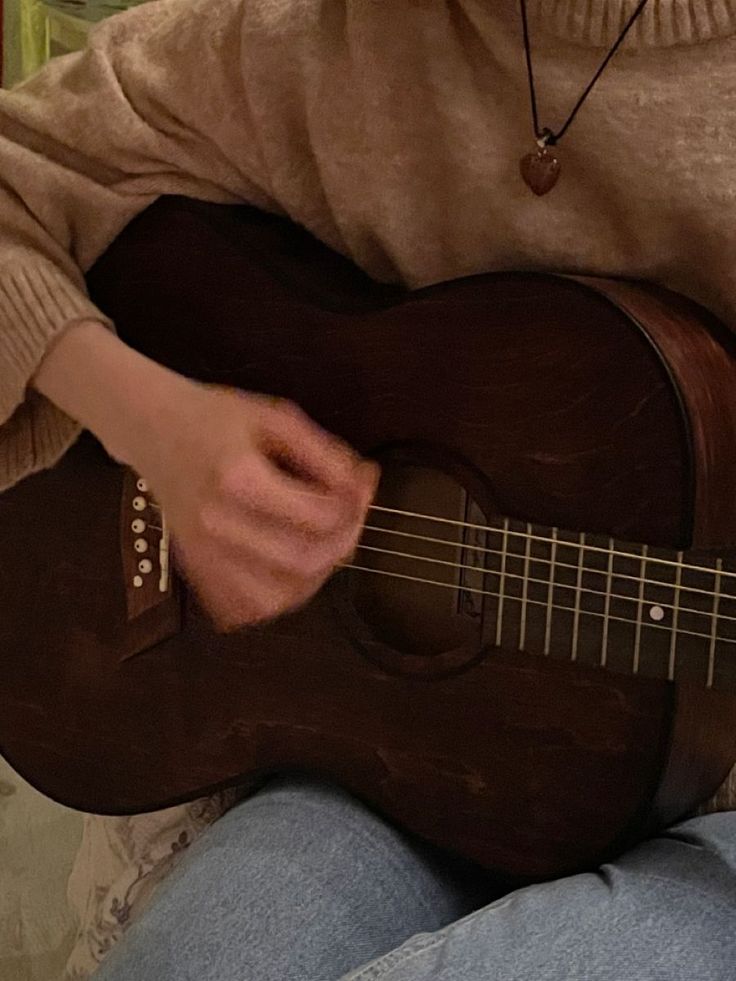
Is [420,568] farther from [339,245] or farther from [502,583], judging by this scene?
[339,245]

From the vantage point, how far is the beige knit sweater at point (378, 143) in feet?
2.29

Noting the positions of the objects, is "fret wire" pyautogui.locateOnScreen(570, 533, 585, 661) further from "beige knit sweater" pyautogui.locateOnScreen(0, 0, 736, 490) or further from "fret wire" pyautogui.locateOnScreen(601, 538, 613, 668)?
"beige knit sweater" pyautogui.locateOnScreen(0, 0, 736, 490)

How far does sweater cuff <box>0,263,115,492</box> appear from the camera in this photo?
2.66ft

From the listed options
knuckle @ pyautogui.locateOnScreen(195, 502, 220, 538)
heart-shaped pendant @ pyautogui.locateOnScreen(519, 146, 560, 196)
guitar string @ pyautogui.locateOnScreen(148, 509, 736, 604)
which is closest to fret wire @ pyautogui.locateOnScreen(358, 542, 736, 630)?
guitar string @ pyautogui.locateOnScreen(148, 509, 736, 604)

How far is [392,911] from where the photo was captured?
742mm

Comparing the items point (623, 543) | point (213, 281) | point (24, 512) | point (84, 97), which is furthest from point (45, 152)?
point (623, 543)

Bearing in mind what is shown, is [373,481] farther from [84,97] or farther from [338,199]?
[84,97]

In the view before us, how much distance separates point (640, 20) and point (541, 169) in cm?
10

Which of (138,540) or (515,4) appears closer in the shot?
(515,4)

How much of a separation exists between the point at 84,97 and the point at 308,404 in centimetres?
27

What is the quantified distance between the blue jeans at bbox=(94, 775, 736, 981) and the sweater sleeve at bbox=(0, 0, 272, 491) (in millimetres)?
315

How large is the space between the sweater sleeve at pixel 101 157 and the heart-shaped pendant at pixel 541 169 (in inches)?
7.7

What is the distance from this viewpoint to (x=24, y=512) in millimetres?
912

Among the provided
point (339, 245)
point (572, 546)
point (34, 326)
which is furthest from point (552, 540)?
point (34, 326)
